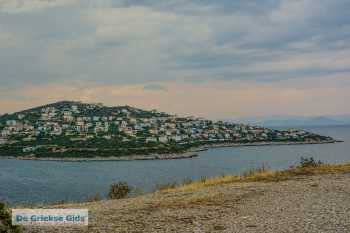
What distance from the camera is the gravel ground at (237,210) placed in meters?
14.0

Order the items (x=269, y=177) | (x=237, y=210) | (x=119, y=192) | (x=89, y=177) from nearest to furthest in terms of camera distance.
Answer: (x=237, y=210), (x=269, y=177), (x=119, y=192), (x=89, y=177)

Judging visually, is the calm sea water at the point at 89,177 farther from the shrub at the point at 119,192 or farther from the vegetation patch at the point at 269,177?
the vegetation patch at the point at 269,177

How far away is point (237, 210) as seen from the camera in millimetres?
16766

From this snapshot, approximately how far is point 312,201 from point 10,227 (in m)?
11.2

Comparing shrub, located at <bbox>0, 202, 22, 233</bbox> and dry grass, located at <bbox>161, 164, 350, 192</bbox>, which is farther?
dry grass, located at <bbox>161, 164, 350, 192</bbox>

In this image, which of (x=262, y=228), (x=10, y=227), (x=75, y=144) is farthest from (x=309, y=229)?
(x=75, y=144)

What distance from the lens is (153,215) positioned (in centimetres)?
1592

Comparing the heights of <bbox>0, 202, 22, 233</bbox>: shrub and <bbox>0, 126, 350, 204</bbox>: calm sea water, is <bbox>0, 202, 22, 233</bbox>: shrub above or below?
above

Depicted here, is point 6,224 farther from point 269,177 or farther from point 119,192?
point 269,177

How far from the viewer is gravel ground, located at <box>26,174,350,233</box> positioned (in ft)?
45.9

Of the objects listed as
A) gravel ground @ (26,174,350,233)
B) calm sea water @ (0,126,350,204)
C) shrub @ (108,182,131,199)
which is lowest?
calm sea water @ (0,126,350,204)

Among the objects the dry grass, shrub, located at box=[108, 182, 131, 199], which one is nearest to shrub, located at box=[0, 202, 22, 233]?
the dry grass

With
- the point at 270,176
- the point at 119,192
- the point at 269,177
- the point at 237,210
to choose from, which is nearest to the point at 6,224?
the point at 237,210

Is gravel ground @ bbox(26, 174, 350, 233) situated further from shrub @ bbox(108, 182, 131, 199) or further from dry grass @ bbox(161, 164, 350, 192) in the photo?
shrub @ bbox(108, 182, 131, 199)
